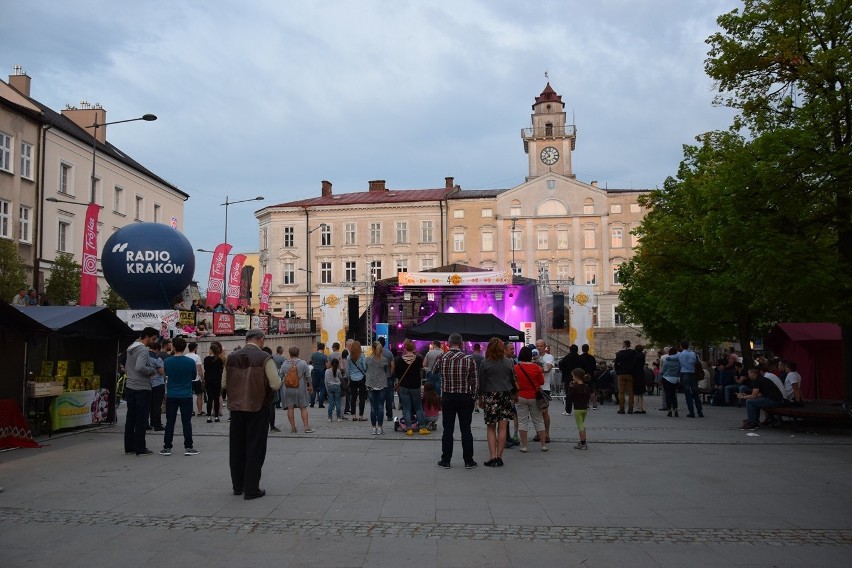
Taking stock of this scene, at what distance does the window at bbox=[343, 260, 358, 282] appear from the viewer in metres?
65.2

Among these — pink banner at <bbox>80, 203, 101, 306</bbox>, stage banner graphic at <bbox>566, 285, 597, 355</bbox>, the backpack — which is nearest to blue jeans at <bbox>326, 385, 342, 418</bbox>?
the backpack

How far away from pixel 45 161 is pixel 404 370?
96.8 ft

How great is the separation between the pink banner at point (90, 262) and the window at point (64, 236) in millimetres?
11618

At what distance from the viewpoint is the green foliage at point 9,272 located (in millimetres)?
25125

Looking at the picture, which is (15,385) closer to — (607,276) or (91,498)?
(91,498)

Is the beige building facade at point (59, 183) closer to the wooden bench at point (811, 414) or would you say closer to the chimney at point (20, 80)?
the chimney at point (20, 80)

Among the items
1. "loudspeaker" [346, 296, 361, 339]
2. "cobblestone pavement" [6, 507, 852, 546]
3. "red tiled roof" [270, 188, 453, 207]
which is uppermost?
"red tiled roof" [270, 188, 453, 207]

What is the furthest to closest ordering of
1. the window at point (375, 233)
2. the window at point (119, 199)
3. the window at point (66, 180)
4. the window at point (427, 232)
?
the window at point (375, 233) < the window at point (427, 232) < the window at point (119, 199) < the window at point (66, 180)

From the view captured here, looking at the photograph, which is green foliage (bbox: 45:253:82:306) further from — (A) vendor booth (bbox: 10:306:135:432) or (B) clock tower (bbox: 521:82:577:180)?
(B) clock tower (bbox: 521:82:577:180)

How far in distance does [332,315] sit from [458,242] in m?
35.6

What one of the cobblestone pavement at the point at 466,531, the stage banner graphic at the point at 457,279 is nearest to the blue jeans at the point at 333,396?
the cobblestone pavement at the point at 466,531

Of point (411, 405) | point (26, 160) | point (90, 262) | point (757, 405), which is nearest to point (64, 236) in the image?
point (26, 160)

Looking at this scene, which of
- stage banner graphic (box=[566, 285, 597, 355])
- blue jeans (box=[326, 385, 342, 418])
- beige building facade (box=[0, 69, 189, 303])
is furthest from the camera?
beige building facade (box=[0, 69, 189, 303])

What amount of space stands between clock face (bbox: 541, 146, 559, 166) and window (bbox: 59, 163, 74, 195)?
4051cm
